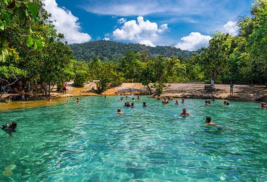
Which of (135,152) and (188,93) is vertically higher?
(188,93)

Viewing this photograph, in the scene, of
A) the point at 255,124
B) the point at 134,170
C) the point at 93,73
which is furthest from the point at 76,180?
the point at 93,73

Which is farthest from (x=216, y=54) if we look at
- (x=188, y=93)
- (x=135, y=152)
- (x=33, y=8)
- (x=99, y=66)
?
(x=33, y=8)

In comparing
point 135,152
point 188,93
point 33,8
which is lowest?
point 135,152

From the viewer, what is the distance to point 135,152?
942 centimetres

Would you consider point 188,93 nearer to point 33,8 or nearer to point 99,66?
point 99,66

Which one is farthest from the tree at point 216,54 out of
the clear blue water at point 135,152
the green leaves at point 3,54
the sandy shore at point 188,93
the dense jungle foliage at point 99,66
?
the green leaves at point 3,54

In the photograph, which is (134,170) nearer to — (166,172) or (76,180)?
(166,172)

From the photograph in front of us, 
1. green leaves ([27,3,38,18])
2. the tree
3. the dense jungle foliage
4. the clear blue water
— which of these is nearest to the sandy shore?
A: the dense jungle foliage

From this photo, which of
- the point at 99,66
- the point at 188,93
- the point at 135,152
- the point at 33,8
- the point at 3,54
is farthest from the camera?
the point at 99,66

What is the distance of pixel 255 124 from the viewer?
50.7 feet

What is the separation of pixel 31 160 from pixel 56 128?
20.1ft

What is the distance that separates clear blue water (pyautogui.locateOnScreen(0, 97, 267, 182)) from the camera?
23.6 feet

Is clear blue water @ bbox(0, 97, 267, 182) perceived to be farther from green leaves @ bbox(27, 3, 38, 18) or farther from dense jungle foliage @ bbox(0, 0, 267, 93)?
dense jungle foliage @ bbox(0, 0, 267, 93)

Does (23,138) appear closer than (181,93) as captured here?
Yes
